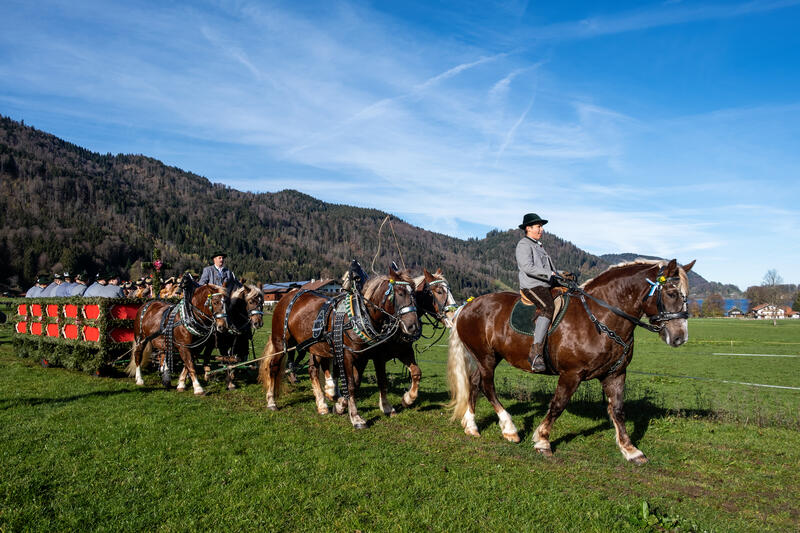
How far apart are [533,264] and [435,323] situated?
3.04 metres

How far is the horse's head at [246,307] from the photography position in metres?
10.6

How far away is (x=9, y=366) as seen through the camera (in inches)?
577

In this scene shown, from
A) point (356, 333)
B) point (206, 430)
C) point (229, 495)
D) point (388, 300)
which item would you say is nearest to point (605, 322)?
point (388, 300)

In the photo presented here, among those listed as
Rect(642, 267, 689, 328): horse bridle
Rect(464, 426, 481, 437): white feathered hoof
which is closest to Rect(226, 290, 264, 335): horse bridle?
Rect(464, 426, 481, 437): white feathered hoof

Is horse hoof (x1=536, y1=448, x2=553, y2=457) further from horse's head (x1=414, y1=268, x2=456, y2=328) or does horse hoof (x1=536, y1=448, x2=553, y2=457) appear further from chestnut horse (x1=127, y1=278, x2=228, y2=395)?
chestnut horse (x1=127, y1=278, x2=228, y2=395)

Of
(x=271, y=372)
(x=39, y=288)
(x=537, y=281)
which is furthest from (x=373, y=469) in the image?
(x=39, y=288)

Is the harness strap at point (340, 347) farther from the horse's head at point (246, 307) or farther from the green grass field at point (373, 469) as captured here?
the horse's head at point (246, 307)

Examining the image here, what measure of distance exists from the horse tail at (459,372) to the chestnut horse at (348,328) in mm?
1017

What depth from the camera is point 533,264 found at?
727 cm

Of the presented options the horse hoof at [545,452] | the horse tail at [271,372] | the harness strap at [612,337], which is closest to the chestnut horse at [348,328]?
the horse tail at [271,372]

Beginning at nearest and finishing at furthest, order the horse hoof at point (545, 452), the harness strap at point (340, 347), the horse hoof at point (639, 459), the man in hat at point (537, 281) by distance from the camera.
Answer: the horse hoof at point (639, 459) < the horse hoof at point (545, 452) < the man in hat at point (537, 281) < the harness strap at point (340, 347)

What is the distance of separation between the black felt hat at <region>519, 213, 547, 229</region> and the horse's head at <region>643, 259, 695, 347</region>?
6.01ft

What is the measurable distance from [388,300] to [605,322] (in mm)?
3556

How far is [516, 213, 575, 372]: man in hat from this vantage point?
7078mm
